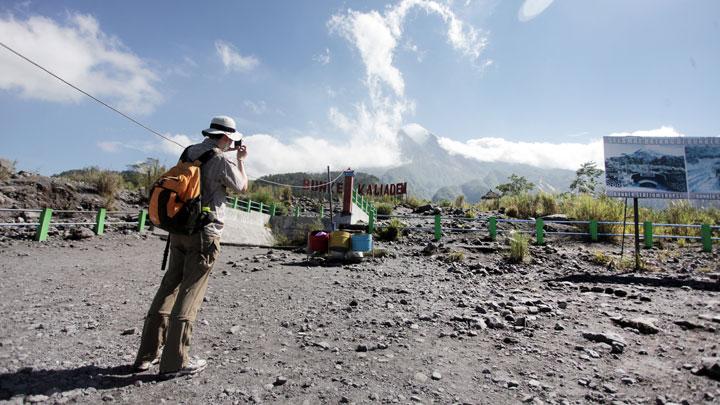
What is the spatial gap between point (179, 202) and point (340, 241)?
6499 mm

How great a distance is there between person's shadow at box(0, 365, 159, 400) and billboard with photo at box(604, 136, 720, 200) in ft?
30.9

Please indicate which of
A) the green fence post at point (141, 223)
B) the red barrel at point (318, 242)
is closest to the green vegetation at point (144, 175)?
the green fence post at point (141, 223)

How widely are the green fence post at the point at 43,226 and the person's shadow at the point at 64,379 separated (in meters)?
9.44

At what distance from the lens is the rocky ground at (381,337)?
2301 mm

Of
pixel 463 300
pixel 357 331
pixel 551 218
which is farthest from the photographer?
pixel 551 218

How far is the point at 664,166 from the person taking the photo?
809cm

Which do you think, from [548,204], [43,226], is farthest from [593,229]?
[43,226]

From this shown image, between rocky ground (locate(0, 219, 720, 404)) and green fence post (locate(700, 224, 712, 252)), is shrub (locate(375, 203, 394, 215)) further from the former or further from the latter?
rocky ground (locate(0, 219, 720, 404))

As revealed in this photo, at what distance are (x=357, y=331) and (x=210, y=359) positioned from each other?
1.42 m

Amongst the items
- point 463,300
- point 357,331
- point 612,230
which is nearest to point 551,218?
point 612,230

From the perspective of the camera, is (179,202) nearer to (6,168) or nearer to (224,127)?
(224,127)

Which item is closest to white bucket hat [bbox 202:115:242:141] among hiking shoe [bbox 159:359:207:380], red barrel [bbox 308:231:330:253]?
hiking shoe [bbox 159:359:207:380]

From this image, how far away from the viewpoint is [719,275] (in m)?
5.99

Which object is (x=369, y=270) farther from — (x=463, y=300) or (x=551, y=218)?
(x=551, y=218)
